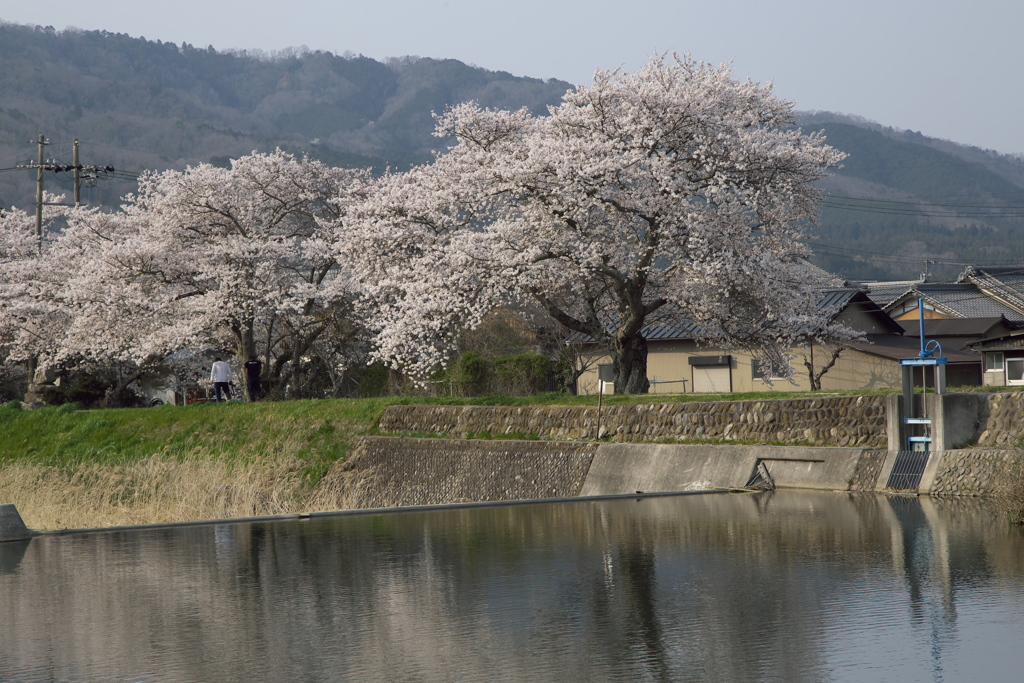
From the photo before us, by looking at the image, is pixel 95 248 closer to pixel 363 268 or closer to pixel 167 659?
pixel 363 268

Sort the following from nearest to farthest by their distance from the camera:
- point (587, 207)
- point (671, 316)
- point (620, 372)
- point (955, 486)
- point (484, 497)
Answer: point (955, 486) → point (484, 497) → point (587, 207) → point (620, 372) → point (671, 316)

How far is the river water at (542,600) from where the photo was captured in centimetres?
638

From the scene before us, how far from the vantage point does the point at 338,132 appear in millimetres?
171125

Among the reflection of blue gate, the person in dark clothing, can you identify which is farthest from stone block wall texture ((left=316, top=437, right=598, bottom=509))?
the person in dark clothing

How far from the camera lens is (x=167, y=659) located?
6.81 metres

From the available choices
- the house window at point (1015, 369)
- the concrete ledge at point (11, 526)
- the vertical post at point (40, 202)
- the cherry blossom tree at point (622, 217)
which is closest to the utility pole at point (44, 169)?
the vertical post at point (40, 202)

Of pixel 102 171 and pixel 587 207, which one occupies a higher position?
pixel 102 171

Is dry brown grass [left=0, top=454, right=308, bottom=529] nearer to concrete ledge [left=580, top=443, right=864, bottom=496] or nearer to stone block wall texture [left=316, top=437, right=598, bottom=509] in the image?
stone block wall texture [left=316, top=437, right=598, bottom=509]

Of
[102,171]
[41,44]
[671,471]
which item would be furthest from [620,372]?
[41,44]

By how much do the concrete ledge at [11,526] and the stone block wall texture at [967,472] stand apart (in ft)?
40.2

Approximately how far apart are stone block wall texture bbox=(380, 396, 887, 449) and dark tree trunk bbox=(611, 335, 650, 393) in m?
4.35

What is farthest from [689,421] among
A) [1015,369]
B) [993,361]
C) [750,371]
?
[993,361]

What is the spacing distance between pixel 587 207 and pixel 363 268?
6994mm

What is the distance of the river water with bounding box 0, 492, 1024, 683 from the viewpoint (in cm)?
638
